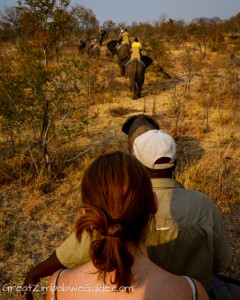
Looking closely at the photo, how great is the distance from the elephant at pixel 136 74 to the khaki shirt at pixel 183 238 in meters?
6.97

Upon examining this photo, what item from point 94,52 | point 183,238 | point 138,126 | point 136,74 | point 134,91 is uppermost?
point 94,52

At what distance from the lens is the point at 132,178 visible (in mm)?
1050

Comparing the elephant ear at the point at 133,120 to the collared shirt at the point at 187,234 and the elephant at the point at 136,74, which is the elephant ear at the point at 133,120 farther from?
the elephant at the point at 136,74

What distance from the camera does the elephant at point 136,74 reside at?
8.47 m

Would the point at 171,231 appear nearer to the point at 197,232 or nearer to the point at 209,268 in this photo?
the point at 197,232

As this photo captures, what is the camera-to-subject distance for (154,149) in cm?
191

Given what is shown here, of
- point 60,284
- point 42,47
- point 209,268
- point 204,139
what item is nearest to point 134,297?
point 60,284

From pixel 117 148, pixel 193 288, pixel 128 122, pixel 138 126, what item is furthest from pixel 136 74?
pixel 193 288

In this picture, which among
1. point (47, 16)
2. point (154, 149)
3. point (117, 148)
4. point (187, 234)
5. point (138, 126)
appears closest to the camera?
point (187, 234)

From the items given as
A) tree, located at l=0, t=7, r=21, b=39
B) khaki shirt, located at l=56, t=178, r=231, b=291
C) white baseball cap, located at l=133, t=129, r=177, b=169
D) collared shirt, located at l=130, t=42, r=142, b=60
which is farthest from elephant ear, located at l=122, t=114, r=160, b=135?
tree, located at l=0, t=7, r=21, b=39

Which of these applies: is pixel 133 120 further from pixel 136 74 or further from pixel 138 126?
pixel 136 74

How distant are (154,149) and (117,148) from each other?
344 cm

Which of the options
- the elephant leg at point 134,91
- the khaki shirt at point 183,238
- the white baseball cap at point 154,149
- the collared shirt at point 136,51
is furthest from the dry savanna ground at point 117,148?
the white baseball cap at point 154,149

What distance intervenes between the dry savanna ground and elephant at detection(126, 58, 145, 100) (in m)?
0.28
